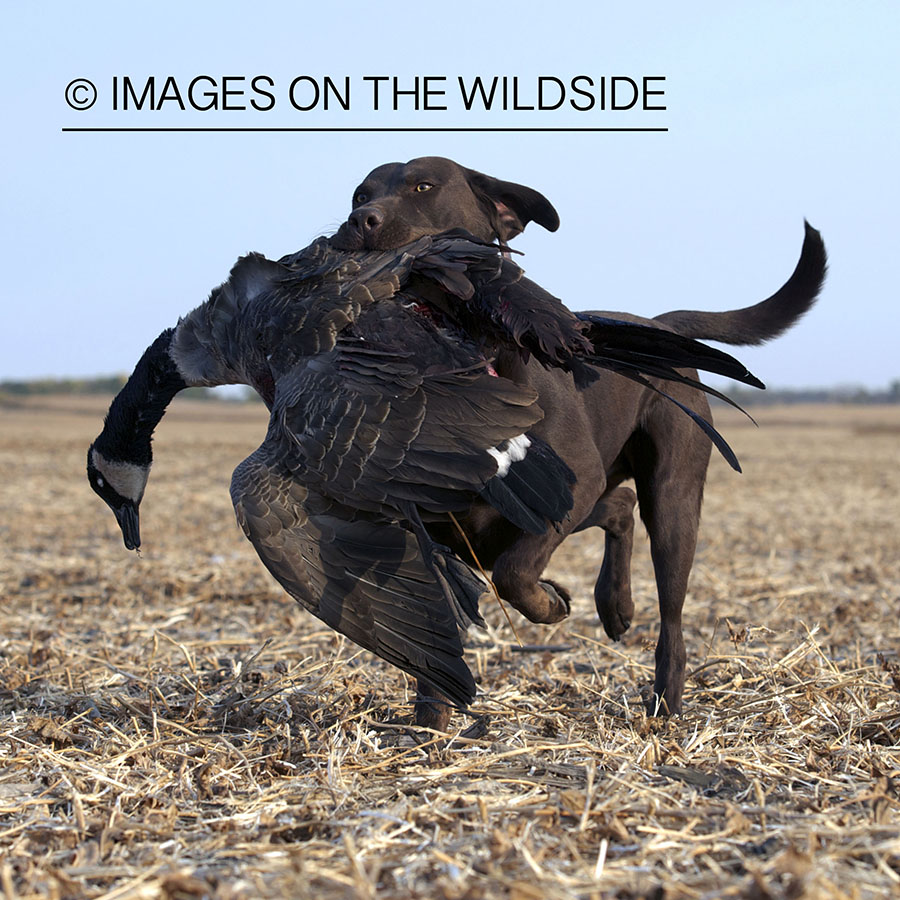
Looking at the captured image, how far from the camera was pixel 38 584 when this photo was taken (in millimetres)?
8109

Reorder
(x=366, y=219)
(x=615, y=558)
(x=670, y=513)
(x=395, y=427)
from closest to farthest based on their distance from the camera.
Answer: (x=395, y=427), (x=366, y=219), (x=670, y=513), (x=615, y=558)

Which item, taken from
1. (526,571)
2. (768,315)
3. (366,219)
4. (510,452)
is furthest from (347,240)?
(768,315)

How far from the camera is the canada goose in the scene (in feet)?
11.7

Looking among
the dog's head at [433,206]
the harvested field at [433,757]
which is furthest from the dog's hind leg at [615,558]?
the dog's head at [433,206]

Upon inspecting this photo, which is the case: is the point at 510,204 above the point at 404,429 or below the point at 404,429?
above

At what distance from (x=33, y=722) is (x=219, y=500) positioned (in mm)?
10931

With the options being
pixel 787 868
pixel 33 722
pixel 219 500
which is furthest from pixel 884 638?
pixel 219 500

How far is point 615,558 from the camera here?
489cm

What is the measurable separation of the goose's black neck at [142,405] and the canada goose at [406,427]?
0.86m

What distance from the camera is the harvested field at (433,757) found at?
9.00 feet

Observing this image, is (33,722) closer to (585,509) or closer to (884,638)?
(585,509)

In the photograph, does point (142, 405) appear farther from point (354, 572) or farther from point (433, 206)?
point (354, 572)

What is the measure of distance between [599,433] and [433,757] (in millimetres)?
1429

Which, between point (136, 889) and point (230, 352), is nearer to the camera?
point (136, 889)
